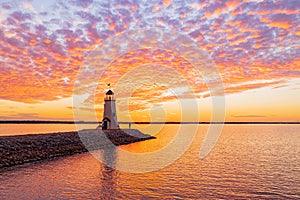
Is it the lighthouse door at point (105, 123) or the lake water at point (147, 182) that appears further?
the lighthouse door at point (105, 123)

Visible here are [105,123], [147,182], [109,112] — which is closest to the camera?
[147,182]

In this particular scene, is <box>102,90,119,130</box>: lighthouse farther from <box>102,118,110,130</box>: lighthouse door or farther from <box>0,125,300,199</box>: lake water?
<box>0,125,300,199</box>: lake water

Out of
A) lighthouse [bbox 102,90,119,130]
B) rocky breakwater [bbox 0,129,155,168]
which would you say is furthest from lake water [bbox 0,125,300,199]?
lighthouse [bbox 102,90,119,130]

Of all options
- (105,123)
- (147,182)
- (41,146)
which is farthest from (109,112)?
(147,182)

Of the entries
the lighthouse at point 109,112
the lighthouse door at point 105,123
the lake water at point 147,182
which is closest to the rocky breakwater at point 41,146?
the lake water at point 147,182

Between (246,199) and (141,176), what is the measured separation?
7.36m

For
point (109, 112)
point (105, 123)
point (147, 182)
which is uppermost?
point (109, 112)

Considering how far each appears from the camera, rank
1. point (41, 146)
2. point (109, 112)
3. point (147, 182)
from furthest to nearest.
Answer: point (109, 112)
point (41, 146)
point (147, 182)

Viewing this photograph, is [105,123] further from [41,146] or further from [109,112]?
[41,146]

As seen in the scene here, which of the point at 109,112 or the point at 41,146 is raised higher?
the point at 109,112

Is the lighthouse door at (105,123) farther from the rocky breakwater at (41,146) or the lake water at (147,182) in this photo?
the lake water at (147,182)

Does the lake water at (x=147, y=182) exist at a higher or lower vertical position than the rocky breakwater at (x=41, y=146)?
lower

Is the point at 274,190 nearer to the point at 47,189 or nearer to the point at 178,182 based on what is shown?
the point at 178,182

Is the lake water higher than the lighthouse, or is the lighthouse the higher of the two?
the lighthouse
